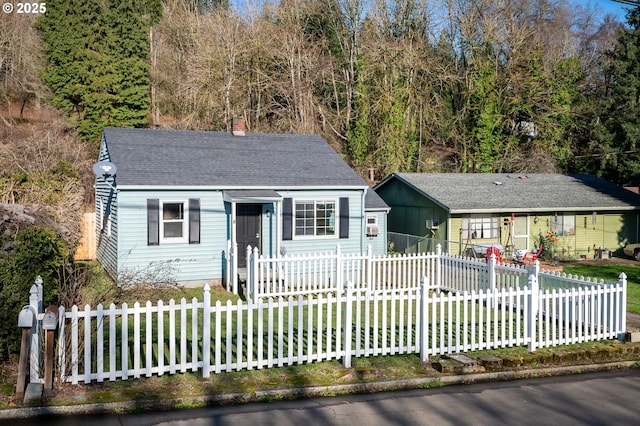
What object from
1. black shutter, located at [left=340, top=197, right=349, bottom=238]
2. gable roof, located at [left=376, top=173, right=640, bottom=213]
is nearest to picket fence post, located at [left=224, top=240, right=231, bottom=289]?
black shutter, located at [left=340, top=197, right=349, bottom=238]

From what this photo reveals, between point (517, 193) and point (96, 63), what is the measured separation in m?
23.3

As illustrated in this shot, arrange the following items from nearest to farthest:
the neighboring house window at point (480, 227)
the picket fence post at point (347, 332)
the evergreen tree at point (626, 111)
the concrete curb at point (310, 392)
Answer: the concrete curb at point (310, 392)
the picket fence post at point (347, 332)
the neighboring house window at point (480, 227)
the evergreen tree at point (626, 111)

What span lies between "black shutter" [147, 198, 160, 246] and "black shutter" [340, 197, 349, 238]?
578 cm

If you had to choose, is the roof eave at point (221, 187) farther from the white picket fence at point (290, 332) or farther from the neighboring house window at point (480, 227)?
the neighboring house window at point (480, 227)

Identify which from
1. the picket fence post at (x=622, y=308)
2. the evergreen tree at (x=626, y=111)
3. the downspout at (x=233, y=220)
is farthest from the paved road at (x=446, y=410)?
the evergreen tree at (x=626, y=111)

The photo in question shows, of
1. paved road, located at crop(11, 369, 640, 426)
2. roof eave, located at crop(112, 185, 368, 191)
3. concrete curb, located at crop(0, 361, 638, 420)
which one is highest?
roof eave, located at crop(112, 185, 368, 191)

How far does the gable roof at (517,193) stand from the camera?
24641mm

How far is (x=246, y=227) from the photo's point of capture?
18.2 metres

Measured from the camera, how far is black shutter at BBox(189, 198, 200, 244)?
16938 mm

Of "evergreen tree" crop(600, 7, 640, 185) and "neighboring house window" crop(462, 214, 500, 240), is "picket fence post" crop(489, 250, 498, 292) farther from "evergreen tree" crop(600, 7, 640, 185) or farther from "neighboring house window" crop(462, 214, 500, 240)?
"evergreen tree" crop(600, 7, 640, 185)

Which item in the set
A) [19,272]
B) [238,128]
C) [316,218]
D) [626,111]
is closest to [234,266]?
A: [316,218]

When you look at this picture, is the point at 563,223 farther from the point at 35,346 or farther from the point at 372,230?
the point at 35,346

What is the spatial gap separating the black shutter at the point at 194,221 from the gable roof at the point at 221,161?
1.79ft

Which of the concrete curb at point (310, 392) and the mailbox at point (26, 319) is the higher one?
the mailbox at point (26, 319)
